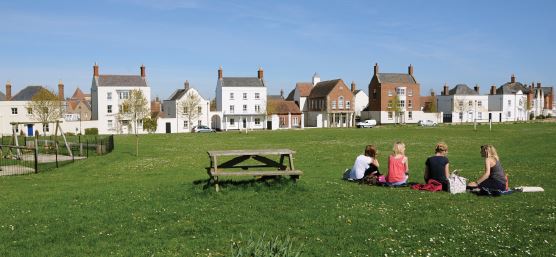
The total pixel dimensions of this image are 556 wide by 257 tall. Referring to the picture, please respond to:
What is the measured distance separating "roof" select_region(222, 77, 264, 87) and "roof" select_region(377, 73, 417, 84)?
2622 cm

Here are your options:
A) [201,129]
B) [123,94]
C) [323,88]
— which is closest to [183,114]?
[201,129]

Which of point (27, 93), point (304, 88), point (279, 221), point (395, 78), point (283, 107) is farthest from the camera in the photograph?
point (304, 88)

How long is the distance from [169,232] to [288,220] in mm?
2568

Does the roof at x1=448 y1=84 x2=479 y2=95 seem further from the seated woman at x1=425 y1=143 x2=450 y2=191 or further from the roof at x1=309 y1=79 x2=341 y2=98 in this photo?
the seated woman at x1=425 y1=143 x2=450 y2=191

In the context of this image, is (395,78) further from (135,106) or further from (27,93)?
(27,93)

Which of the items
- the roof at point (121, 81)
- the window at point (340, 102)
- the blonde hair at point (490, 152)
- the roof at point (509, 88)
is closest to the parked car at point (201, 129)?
the roof at point (121, 81)

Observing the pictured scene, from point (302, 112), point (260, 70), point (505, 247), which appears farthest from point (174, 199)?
point (302, 112)

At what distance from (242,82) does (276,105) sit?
8.29 meters

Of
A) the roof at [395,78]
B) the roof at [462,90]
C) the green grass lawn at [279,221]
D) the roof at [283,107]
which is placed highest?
the roof at [395,78]

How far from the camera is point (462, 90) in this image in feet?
360

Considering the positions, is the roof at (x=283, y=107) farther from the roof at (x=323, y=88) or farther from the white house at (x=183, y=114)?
the white house at (x=183, y=114)

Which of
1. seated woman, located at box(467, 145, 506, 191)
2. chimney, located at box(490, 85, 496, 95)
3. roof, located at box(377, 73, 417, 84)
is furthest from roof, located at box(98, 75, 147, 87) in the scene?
chimney, located at box(490, 85, 496, 95)

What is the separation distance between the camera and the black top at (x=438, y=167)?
1343 centimetres

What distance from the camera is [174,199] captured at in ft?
40.5
